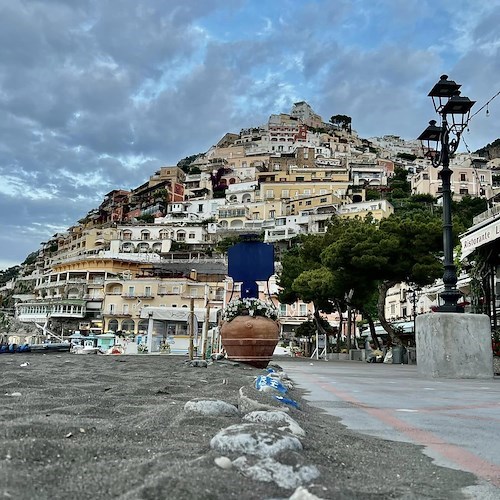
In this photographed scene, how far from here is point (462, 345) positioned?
8070 mm

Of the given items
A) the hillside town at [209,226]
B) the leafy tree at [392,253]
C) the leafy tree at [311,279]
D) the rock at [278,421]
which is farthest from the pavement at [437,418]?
the hillside town at [209,226]

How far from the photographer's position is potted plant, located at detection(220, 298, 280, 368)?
10172 mm

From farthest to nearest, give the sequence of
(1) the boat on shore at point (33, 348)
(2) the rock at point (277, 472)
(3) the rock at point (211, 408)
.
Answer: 1. (1) the boat on shore at point (33, 348)
2. (3) the rock at point (211, 408)
3. (2) the rock at point (277, 472)

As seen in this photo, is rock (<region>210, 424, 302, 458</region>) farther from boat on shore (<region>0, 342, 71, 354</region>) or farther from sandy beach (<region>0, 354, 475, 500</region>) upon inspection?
boat on shore (<region>0, 342, 71, 354</region>)

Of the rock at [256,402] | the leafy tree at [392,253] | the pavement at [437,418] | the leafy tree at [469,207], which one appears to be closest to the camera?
the pavement at [437,418]

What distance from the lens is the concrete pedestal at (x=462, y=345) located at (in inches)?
316

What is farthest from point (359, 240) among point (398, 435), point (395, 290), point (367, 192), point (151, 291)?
point (367, 192)

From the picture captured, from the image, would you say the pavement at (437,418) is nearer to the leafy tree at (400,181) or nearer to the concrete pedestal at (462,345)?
the concrete pedestal at (462,345)

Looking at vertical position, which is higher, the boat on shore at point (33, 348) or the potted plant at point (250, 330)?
the potted plant at point (250, 330)

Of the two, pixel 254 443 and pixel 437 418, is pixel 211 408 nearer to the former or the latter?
pixel 254 443

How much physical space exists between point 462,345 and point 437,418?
14.7ft

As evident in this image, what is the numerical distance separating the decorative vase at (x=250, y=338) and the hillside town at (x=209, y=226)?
47.6 ft

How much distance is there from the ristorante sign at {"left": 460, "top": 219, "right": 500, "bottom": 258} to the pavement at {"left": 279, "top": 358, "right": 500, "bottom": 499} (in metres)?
3.56

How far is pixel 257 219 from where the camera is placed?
82.0 metres
